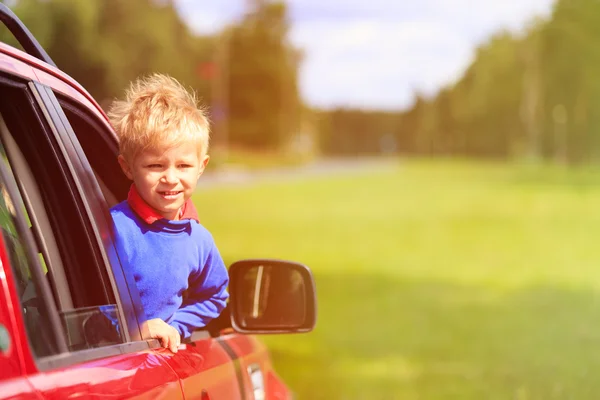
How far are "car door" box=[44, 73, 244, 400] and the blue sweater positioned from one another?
0.23 ft

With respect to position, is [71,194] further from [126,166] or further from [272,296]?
[272,296]

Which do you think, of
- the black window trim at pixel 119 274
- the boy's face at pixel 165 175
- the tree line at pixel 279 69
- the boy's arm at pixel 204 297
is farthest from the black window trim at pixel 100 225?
the tree line at pixel 279 69

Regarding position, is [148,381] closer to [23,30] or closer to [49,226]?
[49,226]

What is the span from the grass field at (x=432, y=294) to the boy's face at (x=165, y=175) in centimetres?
696

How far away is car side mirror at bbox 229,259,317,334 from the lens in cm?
298

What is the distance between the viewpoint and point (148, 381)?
2.31 meters

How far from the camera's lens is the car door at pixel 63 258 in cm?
210

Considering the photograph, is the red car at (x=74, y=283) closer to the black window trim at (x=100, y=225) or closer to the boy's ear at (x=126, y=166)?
the black window trim at (x=100, y=225)

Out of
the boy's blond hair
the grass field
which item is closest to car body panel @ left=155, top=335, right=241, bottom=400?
the boy's blond hair

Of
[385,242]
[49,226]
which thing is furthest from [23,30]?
[385,242]

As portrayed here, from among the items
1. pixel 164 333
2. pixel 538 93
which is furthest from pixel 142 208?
pixel 538 93

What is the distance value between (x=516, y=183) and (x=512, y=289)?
203 ft

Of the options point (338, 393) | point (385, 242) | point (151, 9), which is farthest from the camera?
point (151, 9)

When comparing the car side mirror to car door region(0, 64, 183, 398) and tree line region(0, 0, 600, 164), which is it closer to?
car door region(0, 64, 183, 398)
